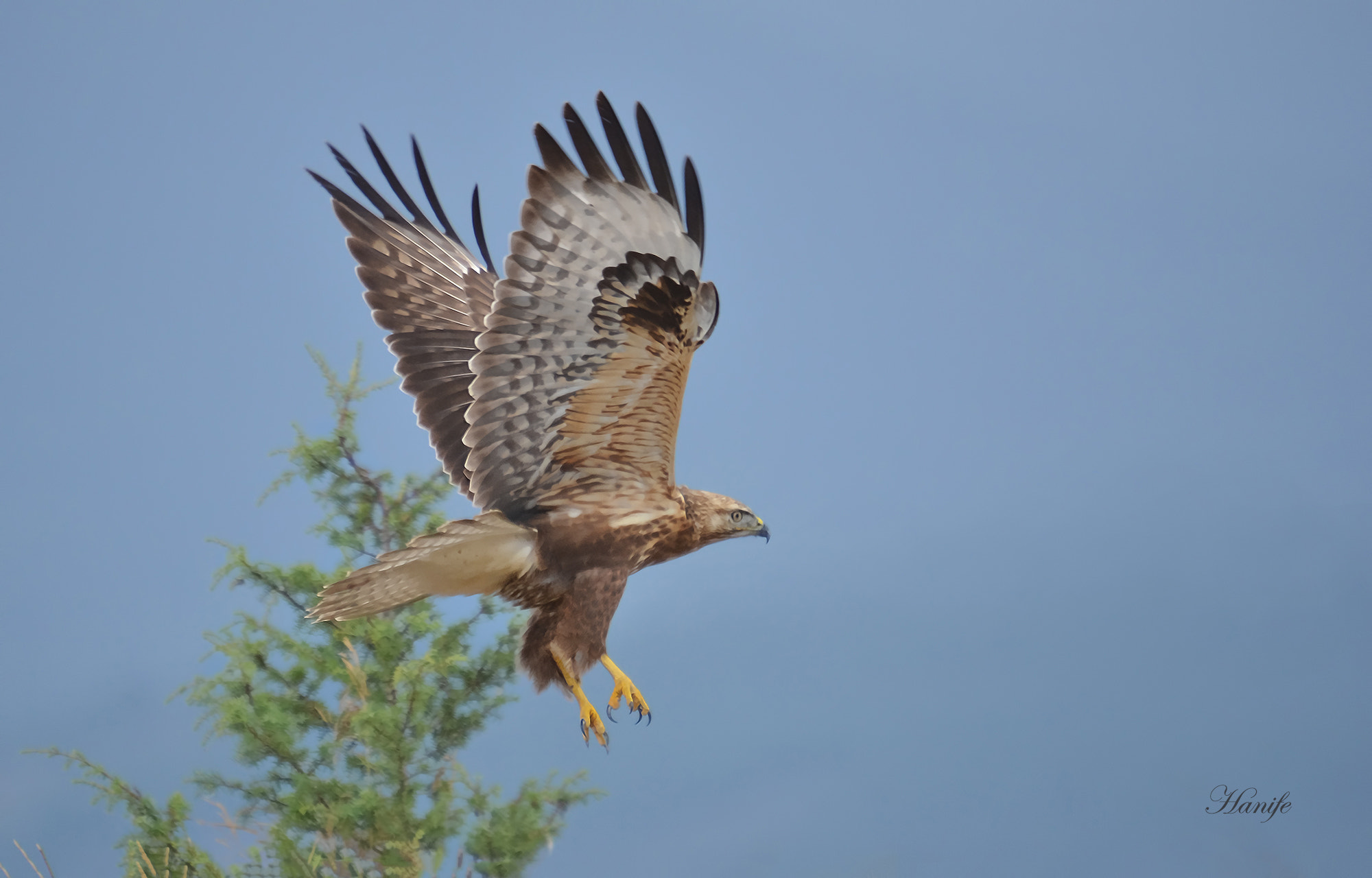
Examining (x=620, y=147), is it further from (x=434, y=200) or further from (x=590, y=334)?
(x=434, y=200)

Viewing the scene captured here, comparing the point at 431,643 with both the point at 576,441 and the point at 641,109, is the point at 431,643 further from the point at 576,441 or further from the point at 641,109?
the point at 641,109

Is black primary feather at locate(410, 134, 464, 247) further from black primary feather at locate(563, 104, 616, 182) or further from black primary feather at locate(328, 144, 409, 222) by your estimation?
black primary feather at locate(563, 104, 616, 182)

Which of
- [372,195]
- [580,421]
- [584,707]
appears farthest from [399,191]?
[584,707]

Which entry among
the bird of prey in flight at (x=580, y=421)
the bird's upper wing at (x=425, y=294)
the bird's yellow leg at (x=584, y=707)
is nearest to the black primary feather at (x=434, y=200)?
the bird's upper wing at (x=425, y=294)

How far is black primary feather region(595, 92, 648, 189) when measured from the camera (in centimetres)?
417

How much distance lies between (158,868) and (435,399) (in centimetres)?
367

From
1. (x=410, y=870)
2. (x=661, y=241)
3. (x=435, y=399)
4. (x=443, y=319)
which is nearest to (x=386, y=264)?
(x=443, y=319)

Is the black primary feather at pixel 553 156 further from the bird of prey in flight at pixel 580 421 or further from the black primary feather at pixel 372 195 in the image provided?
the black primary feather at pixel 372 195

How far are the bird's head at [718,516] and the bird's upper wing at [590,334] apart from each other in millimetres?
196

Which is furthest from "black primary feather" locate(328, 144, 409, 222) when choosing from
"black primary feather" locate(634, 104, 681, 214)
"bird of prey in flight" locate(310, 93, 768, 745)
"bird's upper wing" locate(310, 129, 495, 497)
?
"black primary feather" locate(634, 104, 681, 214)

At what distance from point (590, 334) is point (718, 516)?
108 centimetres

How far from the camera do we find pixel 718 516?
508cm

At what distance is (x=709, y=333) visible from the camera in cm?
456

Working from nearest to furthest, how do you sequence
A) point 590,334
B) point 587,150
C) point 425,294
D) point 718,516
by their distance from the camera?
point 587,150 < point 590,334 < point 718,516 < point 425,294
